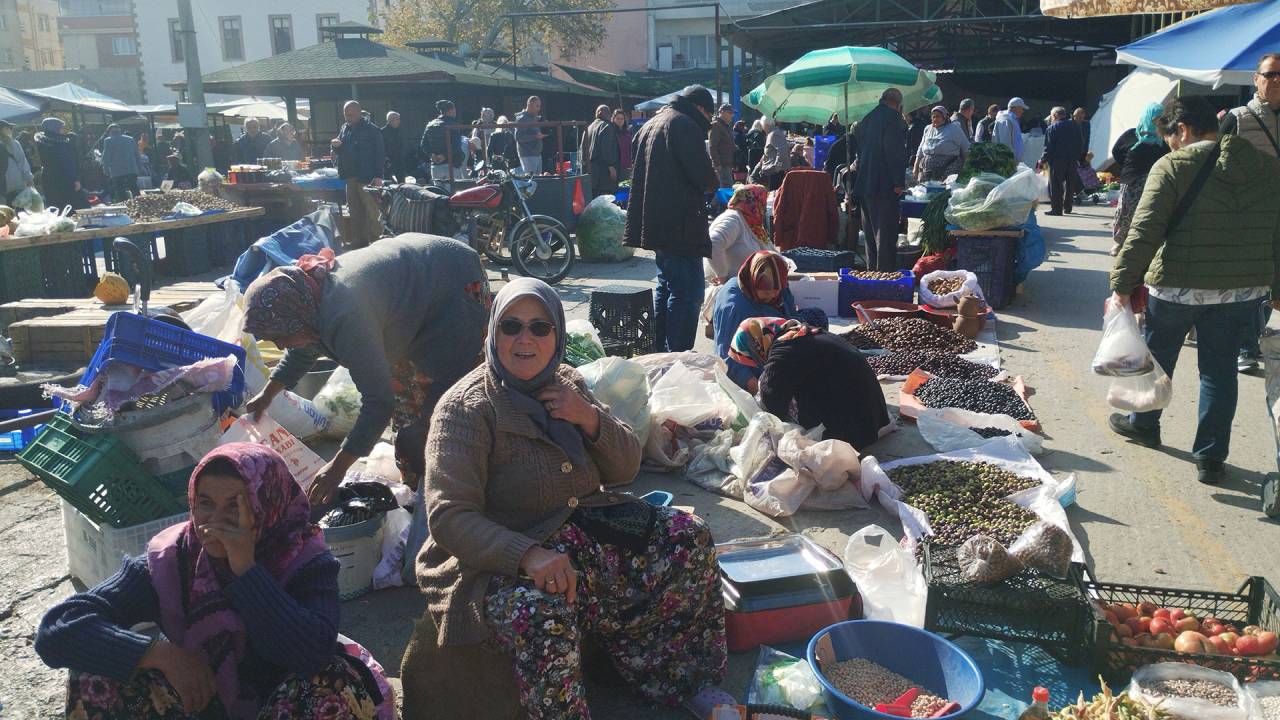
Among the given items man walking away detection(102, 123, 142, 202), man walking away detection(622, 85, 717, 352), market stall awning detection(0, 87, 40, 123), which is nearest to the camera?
man walking away detection(622, 85, 717, 352)

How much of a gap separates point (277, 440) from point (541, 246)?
6.38 meters

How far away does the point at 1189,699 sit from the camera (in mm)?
2541

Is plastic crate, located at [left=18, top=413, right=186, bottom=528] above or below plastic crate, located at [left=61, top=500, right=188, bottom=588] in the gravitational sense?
above

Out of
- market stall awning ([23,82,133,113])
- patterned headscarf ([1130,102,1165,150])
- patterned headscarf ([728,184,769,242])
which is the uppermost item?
market stall awning ([23,82,133,113])

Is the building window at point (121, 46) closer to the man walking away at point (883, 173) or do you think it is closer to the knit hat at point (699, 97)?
the man walking away at point (883, 173)

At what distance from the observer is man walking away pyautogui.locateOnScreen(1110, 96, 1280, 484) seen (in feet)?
14.2

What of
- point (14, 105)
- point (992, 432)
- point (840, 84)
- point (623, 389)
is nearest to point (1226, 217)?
point (992, 432)

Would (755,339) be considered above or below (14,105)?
below

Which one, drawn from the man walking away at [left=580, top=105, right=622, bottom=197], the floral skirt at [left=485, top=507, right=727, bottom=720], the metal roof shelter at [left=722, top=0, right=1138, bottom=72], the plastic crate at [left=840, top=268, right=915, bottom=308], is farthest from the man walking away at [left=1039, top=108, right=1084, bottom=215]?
the floral skirt at [left=485, top=507, right=727, bottom=720]

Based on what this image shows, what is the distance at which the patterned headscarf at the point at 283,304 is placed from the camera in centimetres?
336

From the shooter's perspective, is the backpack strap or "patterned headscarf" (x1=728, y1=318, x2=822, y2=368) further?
"patterned headscarf" (x1=728, y1=318, x2=822, y2=368)

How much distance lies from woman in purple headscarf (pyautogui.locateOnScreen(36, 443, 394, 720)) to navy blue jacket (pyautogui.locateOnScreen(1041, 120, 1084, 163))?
43.7ft

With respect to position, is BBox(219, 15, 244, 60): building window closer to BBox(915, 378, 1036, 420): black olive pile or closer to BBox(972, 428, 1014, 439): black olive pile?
BBox(915, 378, 1036, 420): black olive pile

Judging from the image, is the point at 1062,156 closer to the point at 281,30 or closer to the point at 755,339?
the point at 755,339
